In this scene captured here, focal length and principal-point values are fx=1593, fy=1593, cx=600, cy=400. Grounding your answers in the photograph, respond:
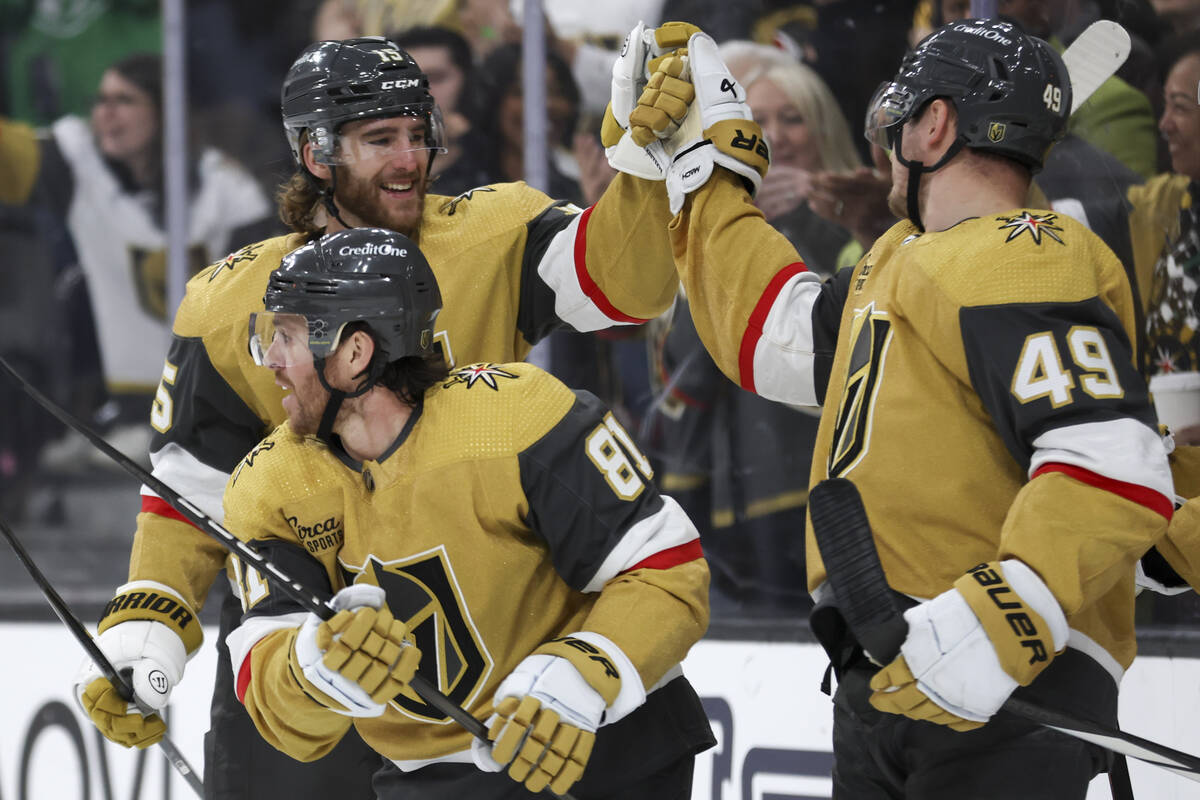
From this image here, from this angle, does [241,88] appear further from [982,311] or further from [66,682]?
[982,311]

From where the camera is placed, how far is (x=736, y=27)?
3.43 m

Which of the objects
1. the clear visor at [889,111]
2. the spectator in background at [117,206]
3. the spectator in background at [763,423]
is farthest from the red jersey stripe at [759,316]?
the spectator in background at [117,206]

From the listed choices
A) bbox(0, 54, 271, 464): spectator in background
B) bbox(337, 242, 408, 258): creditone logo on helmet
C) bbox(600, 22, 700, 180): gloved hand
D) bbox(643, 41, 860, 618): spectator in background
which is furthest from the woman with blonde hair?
→ bbox(0, 54, 271, 464): spectator in background

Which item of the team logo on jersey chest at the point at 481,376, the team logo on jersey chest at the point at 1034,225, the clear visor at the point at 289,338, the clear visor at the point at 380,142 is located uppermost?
the team logo on jersey chest at the point at 1034,225

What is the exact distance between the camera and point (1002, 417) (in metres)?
1.73

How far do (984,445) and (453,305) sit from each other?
2.99ft

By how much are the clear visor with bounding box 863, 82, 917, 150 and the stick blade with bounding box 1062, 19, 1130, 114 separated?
13.5 inches

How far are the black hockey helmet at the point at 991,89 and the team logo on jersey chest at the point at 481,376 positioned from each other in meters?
0.56

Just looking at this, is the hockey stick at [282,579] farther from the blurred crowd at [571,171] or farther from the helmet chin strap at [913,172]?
the blurred crowd at [571,171]

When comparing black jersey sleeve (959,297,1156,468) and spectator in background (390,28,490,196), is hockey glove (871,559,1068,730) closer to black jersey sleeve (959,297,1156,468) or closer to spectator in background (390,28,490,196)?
black jersey sleeve (959,297,1156,468)

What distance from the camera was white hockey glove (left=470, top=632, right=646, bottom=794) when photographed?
1.77 metres

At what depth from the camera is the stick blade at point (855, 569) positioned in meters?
1.65

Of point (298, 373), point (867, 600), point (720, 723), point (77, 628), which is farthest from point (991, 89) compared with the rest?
point (720, 723)

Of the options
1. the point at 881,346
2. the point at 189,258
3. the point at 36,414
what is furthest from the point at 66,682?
the point at 881,346
